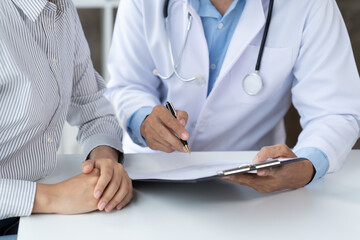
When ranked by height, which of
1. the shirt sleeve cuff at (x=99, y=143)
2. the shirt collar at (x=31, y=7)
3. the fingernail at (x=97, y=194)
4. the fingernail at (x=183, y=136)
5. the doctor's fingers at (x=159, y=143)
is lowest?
the doctor's fingers at (x=159, y=143)

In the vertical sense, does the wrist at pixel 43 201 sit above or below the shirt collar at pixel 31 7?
below

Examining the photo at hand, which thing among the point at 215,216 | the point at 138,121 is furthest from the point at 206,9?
the point at 215,216

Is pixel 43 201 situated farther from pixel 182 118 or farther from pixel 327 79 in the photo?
pixel 327 79

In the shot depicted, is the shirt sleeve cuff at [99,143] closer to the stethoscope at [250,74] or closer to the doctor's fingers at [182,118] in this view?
the doctor's fingers at [182,118]

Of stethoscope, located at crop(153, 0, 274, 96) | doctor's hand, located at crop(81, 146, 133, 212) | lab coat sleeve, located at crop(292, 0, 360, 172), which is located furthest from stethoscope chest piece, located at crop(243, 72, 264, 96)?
doctor's hand, located at crop(81, 146, 133, 212)

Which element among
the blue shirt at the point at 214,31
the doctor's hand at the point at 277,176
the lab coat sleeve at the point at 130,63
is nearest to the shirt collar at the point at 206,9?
the blue shirt at the point at 214,31

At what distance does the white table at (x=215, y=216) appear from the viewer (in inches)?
32.4

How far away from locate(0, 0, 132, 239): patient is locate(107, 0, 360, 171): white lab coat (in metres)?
0.35

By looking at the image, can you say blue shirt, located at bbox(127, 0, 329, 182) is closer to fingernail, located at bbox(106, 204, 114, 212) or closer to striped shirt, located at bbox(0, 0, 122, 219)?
striped shirt, located at bbox(0, 0, 122, 219)

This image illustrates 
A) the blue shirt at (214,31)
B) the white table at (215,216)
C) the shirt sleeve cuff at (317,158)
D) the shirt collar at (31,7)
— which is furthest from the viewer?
the blue shirt at (214,31)

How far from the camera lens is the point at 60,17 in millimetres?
1103

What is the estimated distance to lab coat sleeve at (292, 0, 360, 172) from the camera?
1.28 metres

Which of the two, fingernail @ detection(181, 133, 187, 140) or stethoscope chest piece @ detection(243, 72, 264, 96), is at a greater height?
fingernail @ detection(181, 133, 187, 140)

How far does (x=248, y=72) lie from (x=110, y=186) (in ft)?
2.11
